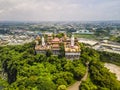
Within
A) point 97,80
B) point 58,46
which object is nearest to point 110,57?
point 58,46

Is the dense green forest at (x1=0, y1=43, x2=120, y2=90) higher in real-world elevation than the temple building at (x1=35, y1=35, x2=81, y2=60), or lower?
lower

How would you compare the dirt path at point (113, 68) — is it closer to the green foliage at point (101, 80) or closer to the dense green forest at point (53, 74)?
the dense green forest at point (53, 74)

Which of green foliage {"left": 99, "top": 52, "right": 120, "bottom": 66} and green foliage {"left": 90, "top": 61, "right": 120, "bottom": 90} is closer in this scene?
green foliage {"left": 90, "top": 61, "right": 120, "bottom": 90}

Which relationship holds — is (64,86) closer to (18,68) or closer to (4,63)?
(18,68)

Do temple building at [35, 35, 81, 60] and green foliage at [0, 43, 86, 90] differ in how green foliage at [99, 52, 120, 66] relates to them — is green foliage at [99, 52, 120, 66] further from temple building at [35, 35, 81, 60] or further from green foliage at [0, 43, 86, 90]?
green foliage at [0, 43, 86, 90]

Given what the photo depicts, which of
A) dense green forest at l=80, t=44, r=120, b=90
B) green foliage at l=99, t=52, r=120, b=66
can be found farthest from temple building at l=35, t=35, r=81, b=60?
green foliage at l=99, t=52, r=120, b=66

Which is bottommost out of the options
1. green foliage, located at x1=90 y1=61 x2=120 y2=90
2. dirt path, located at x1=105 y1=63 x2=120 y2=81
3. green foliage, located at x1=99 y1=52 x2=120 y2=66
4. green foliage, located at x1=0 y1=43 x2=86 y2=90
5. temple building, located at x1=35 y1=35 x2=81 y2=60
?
dirt path, located at x1=105 y1=63 x2=120 y2=81

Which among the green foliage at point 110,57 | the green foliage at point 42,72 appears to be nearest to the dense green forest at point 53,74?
the green foliage at point 42,72

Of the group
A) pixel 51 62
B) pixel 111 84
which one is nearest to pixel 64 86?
pixel 111 84
